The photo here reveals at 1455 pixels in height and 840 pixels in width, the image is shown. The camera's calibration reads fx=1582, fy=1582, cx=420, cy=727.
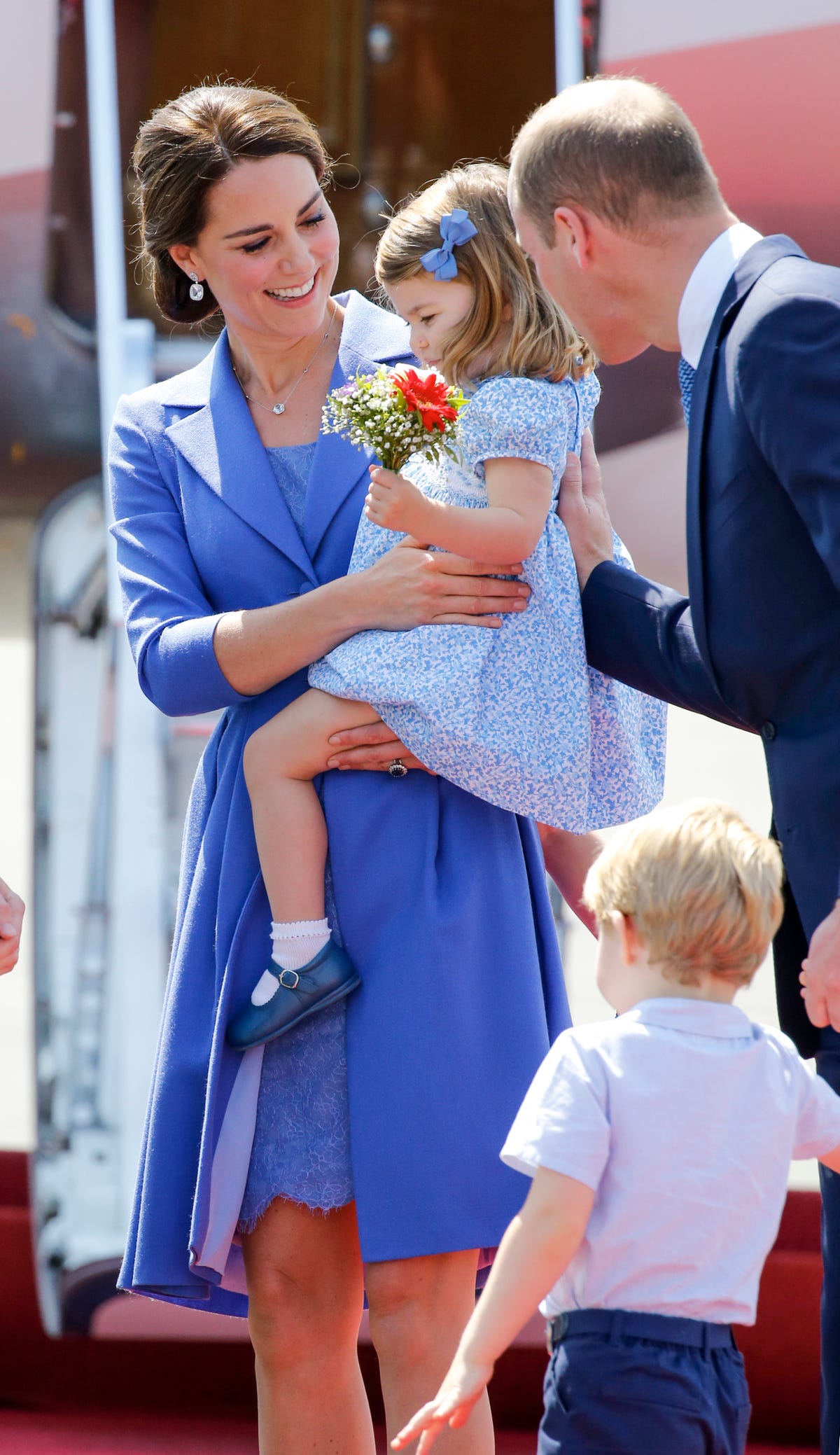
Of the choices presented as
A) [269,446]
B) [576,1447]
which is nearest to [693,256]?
[269,446]

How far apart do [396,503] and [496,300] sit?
38cm

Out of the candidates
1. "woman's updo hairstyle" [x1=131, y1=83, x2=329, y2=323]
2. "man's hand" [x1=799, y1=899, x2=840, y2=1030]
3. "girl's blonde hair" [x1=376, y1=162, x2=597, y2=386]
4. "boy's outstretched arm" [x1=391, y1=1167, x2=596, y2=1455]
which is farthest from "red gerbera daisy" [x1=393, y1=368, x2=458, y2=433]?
"boy's outstretched arm" [x1=391, y1=1167, x2=596, y2=1455]

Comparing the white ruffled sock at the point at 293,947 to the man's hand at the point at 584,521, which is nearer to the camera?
the white ruffled sock at the point at 293,947

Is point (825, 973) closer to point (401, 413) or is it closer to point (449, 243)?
point (401, 413)

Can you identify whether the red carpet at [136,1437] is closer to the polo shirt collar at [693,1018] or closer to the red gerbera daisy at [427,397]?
the polo shirt collar at [693,1018]

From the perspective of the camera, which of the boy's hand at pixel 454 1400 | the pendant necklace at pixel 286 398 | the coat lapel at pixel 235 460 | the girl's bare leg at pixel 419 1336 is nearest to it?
the boy's hand at pixel 454 1400

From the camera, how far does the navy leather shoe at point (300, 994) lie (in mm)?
1912

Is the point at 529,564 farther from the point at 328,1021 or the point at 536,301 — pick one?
the point at 328,1021

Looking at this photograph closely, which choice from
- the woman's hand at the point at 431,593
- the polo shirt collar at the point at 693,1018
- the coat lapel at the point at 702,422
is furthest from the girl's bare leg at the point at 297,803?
the polo shirt collar at the point at 693,1018

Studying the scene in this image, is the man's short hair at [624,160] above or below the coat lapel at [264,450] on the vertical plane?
above

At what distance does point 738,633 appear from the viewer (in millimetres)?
1632

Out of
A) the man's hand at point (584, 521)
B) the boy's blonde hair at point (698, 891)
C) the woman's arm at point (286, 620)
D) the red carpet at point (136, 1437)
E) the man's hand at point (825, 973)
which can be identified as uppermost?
the man's hand at point (584, 521)

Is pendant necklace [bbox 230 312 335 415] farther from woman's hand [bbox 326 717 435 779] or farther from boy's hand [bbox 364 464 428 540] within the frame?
woman's hand [bbox 326 717 435 779]

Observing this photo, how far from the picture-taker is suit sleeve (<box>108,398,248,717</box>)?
6.56ft
